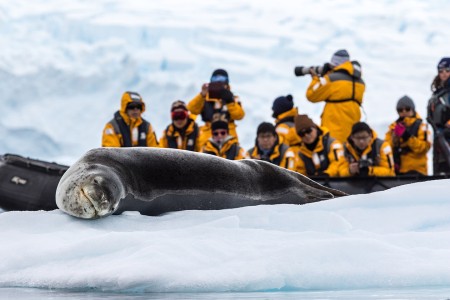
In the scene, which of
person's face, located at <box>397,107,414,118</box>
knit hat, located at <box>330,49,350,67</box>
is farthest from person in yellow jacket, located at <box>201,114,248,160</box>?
person's face, located at <box>397,107,414,118</box>

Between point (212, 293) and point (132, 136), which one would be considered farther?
point (132, 136)

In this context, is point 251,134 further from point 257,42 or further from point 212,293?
point 212,293

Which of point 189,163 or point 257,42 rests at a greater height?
point 257,42

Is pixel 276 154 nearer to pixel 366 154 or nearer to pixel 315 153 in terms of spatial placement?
pixel 315 153

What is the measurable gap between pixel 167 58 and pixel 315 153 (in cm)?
1391

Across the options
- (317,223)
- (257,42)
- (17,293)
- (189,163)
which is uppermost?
(257,42)

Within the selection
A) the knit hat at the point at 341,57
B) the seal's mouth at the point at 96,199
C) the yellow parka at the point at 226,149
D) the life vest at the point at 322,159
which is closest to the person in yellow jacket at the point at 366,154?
the life vest at the point at 322,159

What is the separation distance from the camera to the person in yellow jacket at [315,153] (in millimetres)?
8039

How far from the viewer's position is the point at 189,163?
417 centimetres

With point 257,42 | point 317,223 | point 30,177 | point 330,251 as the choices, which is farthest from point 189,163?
point 257,42

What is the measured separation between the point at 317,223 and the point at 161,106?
1705cm

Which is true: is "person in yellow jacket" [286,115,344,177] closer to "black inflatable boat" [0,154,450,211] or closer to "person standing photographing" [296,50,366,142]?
"black inflatable boat" [0,154,450,211]

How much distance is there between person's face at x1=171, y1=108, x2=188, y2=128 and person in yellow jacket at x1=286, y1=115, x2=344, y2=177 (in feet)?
5.27

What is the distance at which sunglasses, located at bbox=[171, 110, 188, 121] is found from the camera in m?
9.37
